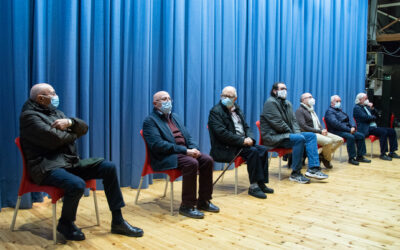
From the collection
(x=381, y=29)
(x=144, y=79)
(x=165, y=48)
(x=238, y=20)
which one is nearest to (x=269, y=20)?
(x=238, y=20)

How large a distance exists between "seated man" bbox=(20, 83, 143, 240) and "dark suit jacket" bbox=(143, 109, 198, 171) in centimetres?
57

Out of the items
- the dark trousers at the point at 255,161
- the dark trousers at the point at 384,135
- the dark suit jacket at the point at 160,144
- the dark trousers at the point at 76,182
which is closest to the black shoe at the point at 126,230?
the dark trousers at the point at 76,182

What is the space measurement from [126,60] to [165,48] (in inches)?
24.5

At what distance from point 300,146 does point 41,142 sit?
299 cm

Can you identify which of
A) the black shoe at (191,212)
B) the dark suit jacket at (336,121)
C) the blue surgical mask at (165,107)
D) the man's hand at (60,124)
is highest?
the blue surgical mask at (165,107)

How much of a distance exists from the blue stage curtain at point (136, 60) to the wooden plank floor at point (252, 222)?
2.16ft

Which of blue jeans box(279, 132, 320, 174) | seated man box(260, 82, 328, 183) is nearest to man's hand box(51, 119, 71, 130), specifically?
seated man box(260, 82, 328, 183)

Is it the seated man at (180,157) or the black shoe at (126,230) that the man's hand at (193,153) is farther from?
the black shoe at (126,230)

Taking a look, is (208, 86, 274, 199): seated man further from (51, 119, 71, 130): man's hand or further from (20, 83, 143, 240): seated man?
(51, 119, 71, 130): man's hand

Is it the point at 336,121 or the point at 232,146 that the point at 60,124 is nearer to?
the point at 232,146

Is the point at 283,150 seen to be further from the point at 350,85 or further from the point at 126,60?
the point at 350,85

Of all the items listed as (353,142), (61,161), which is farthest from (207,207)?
(353,142)

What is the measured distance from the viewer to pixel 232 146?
3.96 m

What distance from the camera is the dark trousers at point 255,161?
388cm
